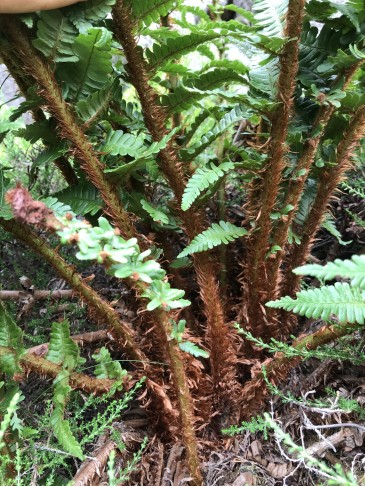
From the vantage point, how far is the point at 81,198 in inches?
44.6

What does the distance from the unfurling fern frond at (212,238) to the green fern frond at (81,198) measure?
9.7 inches

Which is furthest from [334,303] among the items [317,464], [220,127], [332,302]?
[220,127]

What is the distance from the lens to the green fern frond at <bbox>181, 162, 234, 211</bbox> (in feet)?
3.39

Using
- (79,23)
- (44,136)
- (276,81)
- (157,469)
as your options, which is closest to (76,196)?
(44,136)

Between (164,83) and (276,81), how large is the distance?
43 centimetres

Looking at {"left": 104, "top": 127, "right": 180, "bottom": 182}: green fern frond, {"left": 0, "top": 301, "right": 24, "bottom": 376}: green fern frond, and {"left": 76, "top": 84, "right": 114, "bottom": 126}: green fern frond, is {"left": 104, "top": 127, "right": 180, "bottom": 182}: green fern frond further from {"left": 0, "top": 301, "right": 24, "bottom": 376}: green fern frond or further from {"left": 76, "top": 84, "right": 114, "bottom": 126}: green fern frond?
{"left": 0, "top": 301, "right": 24, "bottom": 376}: green fern frond

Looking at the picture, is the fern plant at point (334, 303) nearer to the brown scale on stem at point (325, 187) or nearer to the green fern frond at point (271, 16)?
the brown scale on stem at point (325, 187)

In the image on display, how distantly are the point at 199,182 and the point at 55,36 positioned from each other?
43cm

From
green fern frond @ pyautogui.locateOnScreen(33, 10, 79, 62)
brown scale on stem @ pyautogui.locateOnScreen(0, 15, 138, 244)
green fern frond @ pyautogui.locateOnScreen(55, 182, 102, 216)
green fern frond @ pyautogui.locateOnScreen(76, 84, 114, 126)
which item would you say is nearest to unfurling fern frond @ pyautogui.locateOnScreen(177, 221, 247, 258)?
brown scale on stem @ pyautogui.locateOnScreen(0, 15, 138, 244)

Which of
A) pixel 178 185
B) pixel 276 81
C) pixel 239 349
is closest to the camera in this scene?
pixel 276 81

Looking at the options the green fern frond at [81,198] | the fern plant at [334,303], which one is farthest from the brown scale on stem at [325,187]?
the green fern frond at [81,198]

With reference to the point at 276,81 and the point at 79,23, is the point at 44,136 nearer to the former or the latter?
the point at 79,23

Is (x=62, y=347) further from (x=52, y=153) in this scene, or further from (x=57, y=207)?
(x=52, y=153)

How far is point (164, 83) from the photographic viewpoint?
4.50 ft
